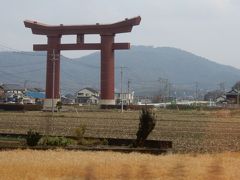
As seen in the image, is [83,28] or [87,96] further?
[87,96]

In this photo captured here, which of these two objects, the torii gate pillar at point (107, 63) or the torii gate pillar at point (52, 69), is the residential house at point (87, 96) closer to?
the torii gate pillar at point (52, 69)

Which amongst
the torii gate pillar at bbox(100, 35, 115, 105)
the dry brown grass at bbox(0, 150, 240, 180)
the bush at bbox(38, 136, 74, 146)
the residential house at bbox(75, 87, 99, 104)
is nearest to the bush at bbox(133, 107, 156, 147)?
the bush at bbox(38, 136, 74, 146)

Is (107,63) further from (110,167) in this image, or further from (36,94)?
(110,167)

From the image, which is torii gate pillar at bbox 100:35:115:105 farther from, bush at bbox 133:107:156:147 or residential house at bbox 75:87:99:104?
residential house at bbox 75:87:99:104

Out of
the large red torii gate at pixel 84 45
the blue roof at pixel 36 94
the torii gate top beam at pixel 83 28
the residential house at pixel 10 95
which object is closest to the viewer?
the torii gate top beam at pixel 83 28

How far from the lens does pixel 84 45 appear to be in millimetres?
59969

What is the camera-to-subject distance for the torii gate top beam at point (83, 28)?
2322 inches

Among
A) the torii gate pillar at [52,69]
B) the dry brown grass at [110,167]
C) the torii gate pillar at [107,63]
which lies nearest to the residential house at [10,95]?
the torii gate pillar at [52,69]

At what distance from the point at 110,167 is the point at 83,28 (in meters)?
49.9

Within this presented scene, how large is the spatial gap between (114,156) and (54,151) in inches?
99.2

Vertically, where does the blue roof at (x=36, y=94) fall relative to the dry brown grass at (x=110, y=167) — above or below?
above

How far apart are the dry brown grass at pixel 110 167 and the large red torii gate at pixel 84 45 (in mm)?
44309

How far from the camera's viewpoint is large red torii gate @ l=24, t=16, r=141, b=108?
59.8m

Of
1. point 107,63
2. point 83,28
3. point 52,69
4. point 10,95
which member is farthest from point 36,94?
point 107,63
